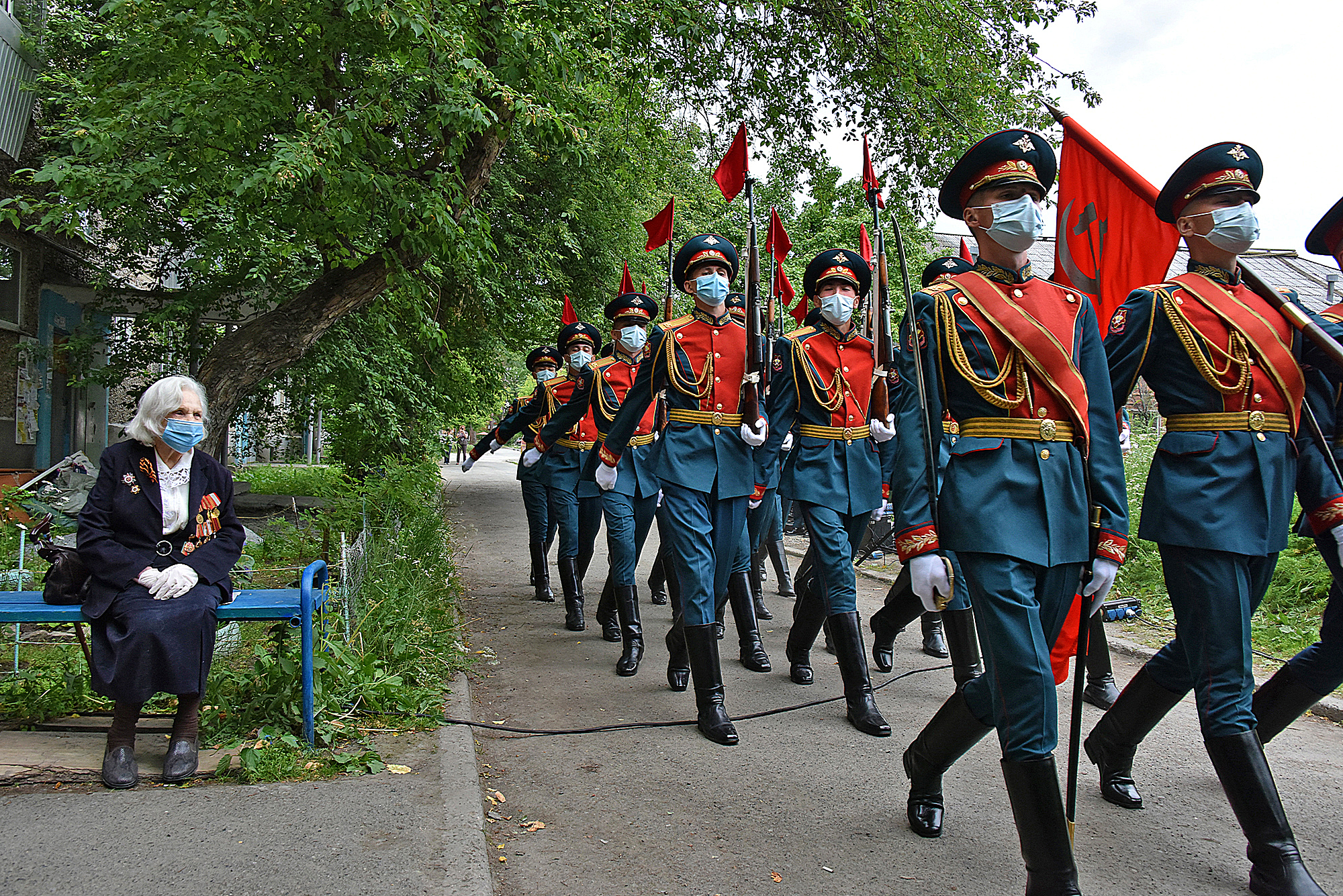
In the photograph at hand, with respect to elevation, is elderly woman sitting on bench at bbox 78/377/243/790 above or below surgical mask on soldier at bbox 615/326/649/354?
below

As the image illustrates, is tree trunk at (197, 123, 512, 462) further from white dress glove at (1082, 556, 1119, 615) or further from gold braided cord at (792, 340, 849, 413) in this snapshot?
white dress glove at (1082, 556, 1119, 615)

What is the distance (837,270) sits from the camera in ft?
18.4

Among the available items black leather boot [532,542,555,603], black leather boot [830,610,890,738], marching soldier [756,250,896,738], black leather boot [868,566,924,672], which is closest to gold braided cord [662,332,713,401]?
marching soldier [756,250,896,738]

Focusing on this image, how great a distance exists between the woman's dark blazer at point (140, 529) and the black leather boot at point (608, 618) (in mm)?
3384

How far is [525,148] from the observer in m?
12.6

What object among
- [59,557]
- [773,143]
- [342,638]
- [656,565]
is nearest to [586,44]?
[773,143]

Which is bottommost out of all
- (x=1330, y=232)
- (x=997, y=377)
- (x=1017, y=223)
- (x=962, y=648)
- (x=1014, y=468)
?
(x=962, y=648)

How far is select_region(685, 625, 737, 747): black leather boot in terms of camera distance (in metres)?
4.70

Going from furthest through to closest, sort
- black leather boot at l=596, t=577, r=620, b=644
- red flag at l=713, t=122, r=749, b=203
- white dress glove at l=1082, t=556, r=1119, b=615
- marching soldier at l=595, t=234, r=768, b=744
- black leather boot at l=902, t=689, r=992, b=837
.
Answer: black leather boot at l=596, t=577, r=620, b=644, red flag at l=713, t=122, r=749, b=203, marching soldier at l=595, t=234, r=768, b=744, black leather boot at l=902, t=689, r=992, b=837, white dress glove at l=1082, t=556, r=1119, b=615

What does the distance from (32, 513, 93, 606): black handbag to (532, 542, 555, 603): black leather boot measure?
5.39 metres

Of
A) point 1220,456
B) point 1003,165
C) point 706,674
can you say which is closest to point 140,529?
point 706,674

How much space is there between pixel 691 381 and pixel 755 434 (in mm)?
436

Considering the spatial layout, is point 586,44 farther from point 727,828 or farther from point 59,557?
point 727,828

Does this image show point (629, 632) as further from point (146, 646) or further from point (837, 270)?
point (146, 646)
